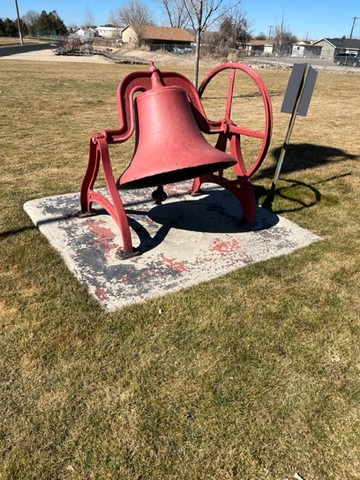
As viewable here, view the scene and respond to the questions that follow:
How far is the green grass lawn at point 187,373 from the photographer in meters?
1.86

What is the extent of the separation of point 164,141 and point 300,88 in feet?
6.63

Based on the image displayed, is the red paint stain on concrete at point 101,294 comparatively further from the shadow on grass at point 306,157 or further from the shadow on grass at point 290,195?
the shadow on grass at point 306,157

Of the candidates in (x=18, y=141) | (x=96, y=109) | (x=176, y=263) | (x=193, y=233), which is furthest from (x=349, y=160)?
(x=96, y=109)

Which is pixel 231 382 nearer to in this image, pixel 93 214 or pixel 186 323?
pixel 186 323

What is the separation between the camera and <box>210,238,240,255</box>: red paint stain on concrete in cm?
351

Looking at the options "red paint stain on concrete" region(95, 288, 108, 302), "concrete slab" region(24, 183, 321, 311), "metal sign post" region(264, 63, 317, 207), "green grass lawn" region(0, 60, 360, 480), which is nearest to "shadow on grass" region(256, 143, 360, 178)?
"metal sign post" region(264, 63, 317, 207)

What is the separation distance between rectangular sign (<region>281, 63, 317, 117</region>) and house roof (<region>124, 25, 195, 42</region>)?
63916 millimetres

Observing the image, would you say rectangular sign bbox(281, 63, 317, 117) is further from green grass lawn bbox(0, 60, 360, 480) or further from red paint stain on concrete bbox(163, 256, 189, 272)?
red paint stain on concrete bbox(163, 256, 189, 272)

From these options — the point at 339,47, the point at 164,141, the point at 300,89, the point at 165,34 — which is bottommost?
the point at 339,47

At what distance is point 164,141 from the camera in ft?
9.70

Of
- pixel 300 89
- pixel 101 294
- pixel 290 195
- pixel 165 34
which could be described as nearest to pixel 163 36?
pixel 165 34

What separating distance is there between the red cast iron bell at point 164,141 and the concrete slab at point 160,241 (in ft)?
2.07

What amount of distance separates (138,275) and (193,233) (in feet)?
2.88

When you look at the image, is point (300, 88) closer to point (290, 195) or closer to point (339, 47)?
point (290, 195)
